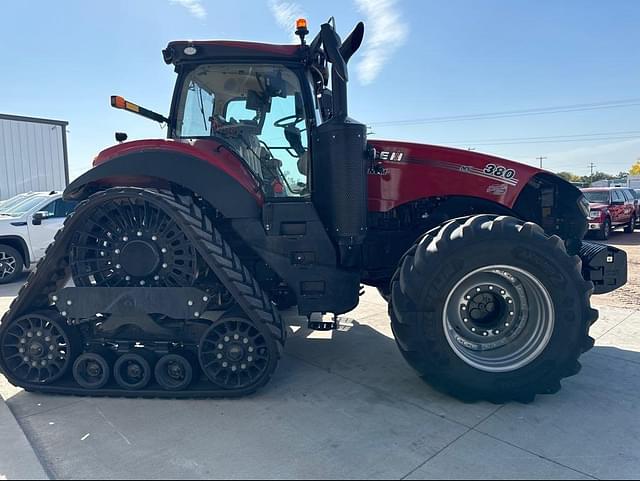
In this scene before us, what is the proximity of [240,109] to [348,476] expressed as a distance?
2766 mm

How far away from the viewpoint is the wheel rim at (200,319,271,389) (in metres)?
3.13

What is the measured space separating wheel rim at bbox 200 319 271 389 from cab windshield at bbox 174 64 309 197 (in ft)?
3.55

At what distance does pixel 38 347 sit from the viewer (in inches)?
128

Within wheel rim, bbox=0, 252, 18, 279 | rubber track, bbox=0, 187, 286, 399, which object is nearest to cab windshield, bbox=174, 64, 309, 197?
rubber track, bbox=0, 187, 286, 399

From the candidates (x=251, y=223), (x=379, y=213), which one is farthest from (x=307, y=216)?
(x=379, y=213)

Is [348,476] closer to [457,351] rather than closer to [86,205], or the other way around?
[457,351]

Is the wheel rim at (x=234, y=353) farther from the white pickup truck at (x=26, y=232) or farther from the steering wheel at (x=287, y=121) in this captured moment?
the white pickup truck at (x=26, y=232)

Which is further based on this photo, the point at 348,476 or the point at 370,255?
the point at 370,255

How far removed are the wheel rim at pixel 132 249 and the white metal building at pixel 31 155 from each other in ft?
45.8

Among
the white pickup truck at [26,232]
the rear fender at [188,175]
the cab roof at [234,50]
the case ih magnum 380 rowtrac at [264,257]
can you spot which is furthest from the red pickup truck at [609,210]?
the white pickup truck at [26,232]

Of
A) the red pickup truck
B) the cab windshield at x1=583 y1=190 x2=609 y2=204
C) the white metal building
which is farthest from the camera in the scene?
the white metal building

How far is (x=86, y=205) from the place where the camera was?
3.18m

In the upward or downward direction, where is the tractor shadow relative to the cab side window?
downward

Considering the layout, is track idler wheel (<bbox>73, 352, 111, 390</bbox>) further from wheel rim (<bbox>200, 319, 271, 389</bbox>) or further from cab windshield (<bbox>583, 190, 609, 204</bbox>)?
cab windshield (<bbox>583, 190, 609, 204</bbox>)
